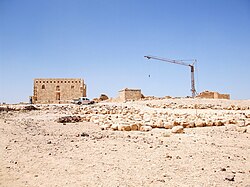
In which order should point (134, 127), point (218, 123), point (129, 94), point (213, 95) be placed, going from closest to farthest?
point (134, 127) < point (218, 123) < point (129, 94) < point (213, 95)

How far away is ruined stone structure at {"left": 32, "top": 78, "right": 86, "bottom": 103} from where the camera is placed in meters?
35.4

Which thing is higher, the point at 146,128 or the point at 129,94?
the point at 129,94

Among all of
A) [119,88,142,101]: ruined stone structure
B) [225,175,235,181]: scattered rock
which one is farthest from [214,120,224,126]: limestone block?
[119,88,142,101]: ruined stone structure

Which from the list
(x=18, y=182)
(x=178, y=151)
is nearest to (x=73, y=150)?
(x=18, y=182)

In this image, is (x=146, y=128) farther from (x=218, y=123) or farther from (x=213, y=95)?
(x=213, y=95)

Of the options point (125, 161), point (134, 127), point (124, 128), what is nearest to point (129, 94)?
point (134, 127)

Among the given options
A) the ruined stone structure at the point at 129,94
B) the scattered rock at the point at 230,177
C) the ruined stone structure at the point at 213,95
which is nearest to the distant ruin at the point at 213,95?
the ruined stone structure at the point at 213,95

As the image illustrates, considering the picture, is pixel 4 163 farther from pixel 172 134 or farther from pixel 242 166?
pixel 172 134

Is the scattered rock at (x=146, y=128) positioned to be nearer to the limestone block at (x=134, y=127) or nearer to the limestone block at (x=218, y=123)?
the limestone block at (x=134, y=127)

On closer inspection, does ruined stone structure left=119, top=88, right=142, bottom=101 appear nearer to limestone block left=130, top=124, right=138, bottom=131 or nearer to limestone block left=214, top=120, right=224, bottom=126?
limestone block left=214, top=120, right=224, bottom=126

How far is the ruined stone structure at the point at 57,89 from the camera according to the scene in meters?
35.4

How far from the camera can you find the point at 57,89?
3566 cm

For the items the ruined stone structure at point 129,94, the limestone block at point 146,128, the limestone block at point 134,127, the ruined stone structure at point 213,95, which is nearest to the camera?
the limestone block at point 146,128

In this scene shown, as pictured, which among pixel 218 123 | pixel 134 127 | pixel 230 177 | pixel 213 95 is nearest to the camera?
pixel 230 177
